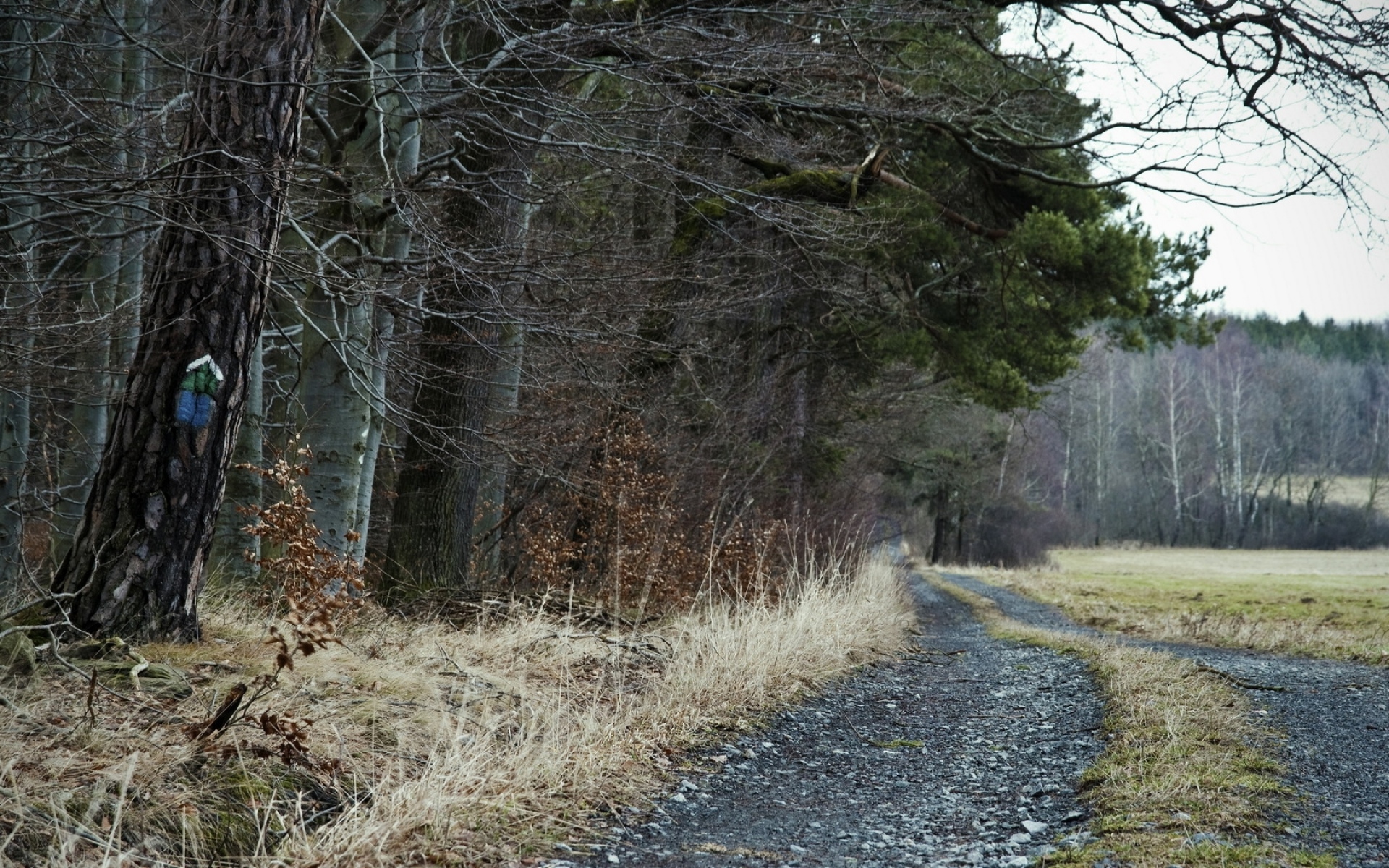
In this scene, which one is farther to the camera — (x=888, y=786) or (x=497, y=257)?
(x=497, y=257)

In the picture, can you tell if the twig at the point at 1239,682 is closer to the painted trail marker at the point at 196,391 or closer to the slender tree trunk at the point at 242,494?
the painted trail marker at the point at 196,391

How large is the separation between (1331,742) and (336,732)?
5.00m

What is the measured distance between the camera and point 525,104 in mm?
7141

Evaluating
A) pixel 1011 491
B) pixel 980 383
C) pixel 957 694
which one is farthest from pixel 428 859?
pixel 1011 491

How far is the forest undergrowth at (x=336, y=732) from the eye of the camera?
2.89 meters

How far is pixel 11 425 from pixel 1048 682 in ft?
26.1

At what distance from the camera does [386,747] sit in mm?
3850

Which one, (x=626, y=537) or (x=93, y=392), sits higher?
(x=93, y=392)

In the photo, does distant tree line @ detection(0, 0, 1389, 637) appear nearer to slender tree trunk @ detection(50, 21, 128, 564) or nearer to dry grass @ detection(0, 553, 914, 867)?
slender tree trunk @ detection(50, 21, 128, 564)

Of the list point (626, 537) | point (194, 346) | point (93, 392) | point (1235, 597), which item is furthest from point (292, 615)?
point (1235, 597)

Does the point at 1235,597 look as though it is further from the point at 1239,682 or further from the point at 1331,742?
the point at 1331,742

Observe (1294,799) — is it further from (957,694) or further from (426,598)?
(426,598)

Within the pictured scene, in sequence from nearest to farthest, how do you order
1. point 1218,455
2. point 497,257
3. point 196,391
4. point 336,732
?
point 336,732 → point 196,391 → point 497,257 → point 1218,455

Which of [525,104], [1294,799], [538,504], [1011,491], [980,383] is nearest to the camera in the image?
[1294,799]
